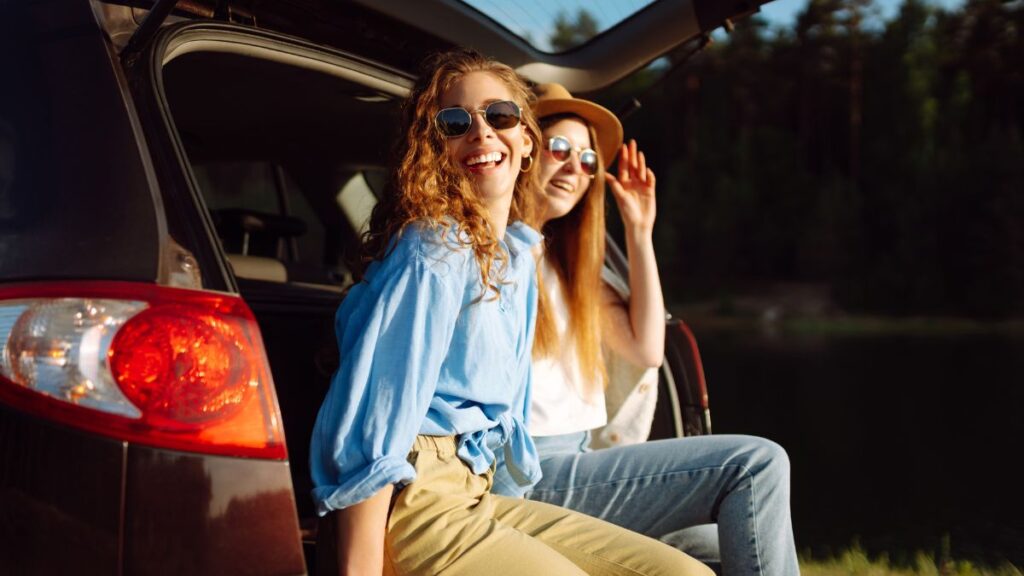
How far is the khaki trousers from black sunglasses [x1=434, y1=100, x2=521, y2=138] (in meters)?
0.60

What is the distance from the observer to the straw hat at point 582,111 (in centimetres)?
274

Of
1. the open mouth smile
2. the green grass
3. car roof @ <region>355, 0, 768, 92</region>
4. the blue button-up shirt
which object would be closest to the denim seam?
the blue button-up shirt

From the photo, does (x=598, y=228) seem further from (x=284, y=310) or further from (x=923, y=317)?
(x=923, y=317)

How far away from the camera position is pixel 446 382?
1.85 meters

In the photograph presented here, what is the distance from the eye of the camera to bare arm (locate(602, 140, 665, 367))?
2.80 m

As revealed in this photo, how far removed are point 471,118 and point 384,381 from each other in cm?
61

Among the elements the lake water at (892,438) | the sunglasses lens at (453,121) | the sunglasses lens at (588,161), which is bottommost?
the lake water at (892,438)

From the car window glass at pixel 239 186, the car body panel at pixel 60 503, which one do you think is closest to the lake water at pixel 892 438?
the car window glass at pixel 239 186

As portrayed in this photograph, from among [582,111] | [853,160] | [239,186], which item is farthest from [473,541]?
[853,160]

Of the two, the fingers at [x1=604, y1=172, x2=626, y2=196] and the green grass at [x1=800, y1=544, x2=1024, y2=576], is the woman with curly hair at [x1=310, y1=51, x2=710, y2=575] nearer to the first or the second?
the fingers at [x1=604, y1=172, x2=626, y2=196]

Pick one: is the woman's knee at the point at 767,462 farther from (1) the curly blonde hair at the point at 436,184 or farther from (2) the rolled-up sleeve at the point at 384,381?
(2) the rolled-up sleeve at the point at 384,381

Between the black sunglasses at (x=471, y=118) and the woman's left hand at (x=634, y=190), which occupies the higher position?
the black sunglasses at (x=471, y=118)

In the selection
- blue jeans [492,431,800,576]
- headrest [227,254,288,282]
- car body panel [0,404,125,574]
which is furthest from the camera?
headrest [227,254,288,282]

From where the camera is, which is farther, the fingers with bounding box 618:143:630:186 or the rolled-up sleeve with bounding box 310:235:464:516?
the fingers with bounding box 618:143:630:186
